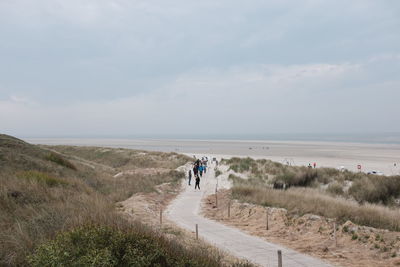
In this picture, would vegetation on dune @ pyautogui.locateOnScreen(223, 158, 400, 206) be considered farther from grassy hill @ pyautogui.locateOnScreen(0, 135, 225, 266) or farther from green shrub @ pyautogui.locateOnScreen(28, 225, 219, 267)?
green shrub @ pyautogui.locateOnScreen(28, 225, 219, 267)

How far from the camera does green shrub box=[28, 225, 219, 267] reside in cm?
472

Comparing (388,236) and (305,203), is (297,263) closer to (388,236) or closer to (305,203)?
(388,236)

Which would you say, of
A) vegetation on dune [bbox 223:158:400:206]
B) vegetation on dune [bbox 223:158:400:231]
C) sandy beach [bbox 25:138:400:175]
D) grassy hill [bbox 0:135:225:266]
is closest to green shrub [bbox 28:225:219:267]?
grassy hill [bbox 0:135:225:266]

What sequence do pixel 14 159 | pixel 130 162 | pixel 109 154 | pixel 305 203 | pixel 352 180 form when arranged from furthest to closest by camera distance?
pixel 109 154 → pixel 130 162 → pixel 352 180 → pixel 14 159 → pixel 305 203

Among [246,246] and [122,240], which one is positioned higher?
[122,240]

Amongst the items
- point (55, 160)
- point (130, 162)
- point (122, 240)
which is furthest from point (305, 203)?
point (130, 162)

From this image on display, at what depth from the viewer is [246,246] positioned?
10258mm

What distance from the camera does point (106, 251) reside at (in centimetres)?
476

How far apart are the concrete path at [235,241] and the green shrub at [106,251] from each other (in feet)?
12.5

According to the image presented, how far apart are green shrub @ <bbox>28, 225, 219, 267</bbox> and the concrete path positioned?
380 cm

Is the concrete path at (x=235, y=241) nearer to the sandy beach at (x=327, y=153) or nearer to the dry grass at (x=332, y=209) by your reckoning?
the dry grass at (x=332, y=209)

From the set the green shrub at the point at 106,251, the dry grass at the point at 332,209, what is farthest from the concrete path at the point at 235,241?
the green shrub at the point at 106,251

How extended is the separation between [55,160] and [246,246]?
21.2 metres

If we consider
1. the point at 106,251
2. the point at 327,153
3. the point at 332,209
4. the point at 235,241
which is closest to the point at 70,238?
the point at 106,251
